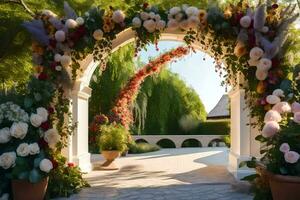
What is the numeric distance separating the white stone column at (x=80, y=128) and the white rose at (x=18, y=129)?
2387mm

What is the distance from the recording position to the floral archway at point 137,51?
6.30m

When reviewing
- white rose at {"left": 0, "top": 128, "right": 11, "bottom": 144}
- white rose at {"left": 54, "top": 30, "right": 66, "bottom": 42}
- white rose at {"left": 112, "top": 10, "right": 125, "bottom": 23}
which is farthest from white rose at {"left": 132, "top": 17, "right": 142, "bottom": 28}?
white rose at {"left": 0, "top": 128, "right": 11, "bottom": 144}

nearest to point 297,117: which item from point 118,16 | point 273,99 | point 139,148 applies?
point 273,99

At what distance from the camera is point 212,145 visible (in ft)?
74.0

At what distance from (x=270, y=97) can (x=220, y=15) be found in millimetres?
1573

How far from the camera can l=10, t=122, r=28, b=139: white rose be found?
6.16 metres

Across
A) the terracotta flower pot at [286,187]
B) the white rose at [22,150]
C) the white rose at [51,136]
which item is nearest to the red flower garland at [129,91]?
the white rose at [51,136]

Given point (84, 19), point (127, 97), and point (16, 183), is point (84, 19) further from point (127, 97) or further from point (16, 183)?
point (127, 97)

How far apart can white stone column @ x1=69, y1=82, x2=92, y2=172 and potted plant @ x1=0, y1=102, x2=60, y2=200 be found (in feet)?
6.90

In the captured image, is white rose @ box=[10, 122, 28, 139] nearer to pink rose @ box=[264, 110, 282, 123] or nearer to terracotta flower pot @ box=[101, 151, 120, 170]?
pink rose @ box=[264, 110, 282, 123]

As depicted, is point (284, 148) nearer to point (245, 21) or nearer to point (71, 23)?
point (245, 21)

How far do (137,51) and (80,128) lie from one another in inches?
115

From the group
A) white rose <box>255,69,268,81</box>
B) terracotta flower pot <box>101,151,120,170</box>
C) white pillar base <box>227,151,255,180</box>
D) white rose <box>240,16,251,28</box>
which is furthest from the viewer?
terracotta flower pot <box>101,151,120,170</box>

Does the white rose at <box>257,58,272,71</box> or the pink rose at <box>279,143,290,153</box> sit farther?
the white rose at <box>257,58,272,71</box>
